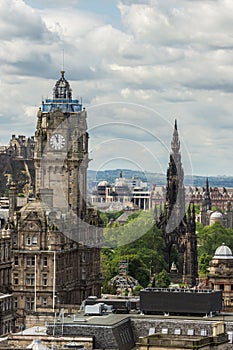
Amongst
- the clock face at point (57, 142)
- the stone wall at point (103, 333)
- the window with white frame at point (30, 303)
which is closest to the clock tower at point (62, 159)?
the clock face at point (57, 142)

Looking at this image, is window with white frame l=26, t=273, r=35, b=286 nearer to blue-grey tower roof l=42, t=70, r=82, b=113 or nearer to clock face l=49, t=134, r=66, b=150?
clock face l=49, t=134, r=66, b=150

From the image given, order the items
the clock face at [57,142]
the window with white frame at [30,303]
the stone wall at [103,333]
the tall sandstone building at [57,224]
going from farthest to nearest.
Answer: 1. the clock face at [57,142]
2. the tall sandstone building at [57,224]
3. the window with white frame at [30,303]
4. the stone wall at [103,333]

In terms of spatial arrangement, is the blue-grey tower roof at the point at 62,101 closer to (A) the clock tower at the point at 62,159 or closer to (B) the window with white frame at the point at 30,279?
(A) the clock tower at the point at 62,159

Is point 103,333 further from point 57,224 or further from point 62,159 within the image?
point 62,159

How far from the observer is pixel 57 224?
133000 mm

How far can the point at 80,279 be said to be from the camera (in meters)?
142

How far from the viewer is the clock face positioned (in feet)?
483

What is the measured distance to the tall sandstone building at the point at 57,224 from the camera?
13038 cm

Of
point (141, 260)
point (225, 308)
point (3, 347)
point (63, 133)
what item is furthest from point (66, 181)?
point (3, 347)

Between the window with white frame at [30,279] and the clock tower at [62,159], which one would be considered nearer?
the window with white frame at [30,279]

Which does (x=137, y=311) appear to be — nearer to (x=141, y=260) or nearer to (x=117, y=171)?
(x=117, y=171)

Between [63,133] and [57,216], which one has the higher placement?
[63,133]

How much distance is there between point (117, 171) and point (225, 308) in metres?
27.8

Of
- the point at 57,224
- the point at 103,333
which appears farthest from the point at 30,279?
the point at 103,333
